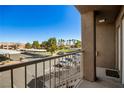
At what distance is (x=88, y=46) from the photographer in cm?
376

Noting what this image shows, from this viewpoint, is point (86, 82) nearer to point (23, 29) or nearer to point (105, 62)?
point (105, 62)

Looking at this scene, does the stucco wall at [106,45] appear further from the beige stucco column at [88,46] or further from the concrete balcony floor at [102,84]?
the beige stucco column at [88,46]

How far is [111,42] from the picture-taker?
5902 millimetres

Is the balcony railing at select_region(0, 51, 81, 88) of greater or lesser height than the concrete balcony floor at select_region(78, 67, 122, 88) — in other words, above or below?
above

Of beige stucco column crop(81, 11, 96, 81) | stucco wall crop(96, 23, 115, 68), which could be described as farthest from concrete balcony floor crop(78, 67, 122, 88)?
stucco wall crop(96, 23, 115, 68)

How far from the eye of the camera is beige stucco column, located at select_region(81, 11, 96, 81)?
146 inches

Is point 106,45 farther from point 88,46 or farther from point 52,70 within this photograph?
point 52,70

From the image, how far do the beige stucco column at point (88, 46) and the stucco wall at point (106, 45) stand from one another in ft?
8.20

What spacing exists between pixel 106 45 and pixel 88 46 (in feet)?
8.56

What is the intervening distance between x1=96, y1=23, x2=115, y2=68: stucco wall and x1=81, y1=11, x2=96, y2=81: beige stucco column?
2.50m

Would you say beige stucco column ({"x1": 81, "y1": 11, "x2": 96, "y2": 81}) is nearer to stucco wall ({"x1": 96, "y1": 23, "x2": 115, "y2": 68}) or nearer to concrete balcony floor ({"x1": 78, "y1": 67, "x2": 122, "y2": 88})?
concrete balcony floor ({"x1": 78, "y1": 67, "x2": 122, "y2": 88})

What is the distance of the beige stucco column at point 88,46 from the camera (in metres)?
3.70

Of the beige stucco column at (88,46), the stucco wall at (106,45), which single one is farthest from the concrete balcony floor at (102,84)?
the stucco wall at (106,45)
